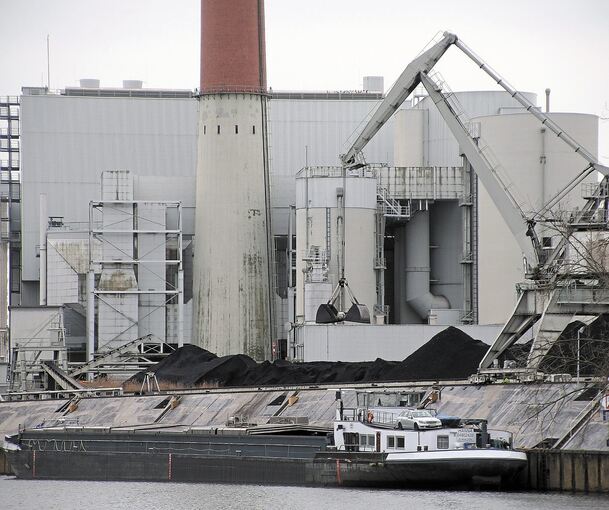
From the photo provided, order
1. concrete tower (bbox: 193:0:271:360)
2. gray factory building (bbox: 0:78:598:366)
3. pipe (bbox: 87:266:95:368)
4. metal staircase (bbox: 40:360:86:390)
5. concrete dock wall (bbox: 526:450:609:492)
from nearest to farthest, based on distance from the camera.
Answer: concrete dock wall (bbox: 526:450:609:492)
metal staircase (bbox: 40:360:86:390)
concrete tower (bbox: 193:0:271:360)
gray factory building (bbox: 0:78:598:366)
pipe (bbox: 87:266:95:368)

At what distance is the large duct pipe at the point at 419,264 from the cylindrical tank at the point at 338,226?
7213mm

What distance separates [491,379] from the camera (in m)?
73.6

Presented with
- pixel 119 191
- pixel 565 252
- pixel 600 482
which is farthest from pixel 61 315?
pixel 600 482

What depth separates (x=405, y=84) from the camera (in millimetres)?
94375

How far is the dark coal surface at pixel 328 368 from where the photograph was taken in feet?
267

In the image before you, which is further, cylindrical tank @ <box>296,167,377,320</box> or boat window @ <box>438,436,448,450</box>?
cylindrical tank @ <box>296,167,377,320</box>

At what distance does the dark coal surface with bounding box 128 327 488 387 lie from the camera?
8138 centimetres

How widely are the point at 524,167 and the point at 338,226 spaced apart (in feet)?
35.8

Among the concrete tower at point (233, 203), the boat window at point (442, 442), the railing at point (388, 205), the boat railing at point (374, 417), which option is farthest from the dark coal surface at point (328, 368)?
the railing at point (388, 205)

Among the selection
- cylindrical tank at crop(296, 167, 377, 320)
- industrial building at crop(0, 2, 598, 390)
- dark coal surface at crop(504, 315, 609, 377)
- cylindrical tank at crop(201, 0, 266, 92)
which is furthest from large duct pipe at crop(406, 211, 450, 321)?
dark coal surface at crop(504, 315, 609, 377)

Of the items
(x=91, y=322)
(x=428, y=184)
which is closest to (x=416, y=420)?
(x=91, y=322)

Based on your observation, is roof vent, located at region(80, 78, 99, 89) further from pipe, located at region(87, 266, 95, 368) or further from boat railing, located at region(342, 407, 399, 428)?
boat railing, located at region(342, 407, 399, 428)

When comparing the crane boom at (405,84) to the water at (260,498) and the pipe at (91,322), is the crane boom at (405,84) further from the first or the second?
the water at (260,498)

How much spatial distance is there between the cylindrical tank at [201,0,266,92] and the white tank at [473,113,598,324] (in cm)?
1380
